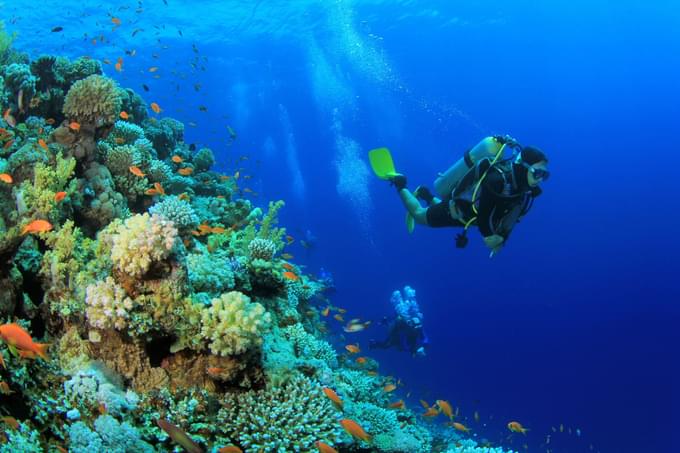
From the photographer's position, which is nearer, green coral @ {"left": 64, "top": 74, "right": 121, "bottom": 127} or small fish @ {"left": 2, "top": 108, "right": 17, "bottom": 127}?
green coral @ {"left": 64, "top": 74, "right": 121, "bottom": 127}

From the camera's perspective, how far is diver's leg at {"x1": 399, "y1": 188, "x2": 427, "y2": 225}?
891 centimetres

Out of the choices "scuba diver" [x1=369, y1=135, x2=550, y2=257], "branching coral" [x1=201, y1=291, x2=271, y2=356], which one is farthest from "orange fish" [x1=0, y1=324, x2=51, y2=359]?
"scuba diver" [x1=369, y1=135, x2=550, y2=257]

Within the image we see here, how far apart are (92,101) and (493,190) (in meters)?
5.82

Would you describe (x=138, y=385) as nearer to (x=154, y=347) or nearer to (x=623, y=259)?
(x=154, y=347)

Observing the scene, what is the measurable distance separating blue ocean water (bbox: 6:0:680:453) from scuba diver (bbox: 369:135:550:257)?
2420 cm

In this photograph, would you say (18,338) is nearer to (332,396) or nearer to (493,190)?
(332,396)

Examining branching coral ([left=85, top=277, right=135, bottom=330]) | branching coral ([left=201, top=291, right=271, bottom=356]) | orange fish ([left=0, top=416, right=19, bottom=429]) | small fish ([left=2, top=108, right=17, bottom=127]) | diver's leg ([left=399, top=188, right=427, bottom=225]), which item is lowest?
orange fish ([left=0, top=416, right=19, bottom=429])

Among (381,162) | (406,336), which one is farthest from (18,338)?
(406,336)

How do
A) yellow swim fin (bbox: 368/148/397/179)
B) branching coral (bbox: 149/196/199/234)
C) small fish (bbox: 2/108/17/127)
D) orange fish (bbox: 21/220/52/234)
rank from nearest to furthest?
1. orange fish (bbox: 21/220/52/234)
2. branching coral (bbox: 149/196/199/234)
3. small fish (bbox: 2/108/17/127)
4. yellow swim fin (bbox: 368/148/397/179)

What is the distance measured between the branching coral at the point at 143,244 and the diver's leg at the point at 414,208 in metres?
6.34

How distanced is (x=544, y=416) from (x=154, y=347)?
5666 cm

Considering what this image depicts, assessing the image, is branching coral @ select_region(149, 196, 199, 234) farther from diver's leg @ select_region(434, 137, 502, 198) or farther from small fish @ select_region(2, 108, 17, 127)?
diver's leg @ select_region(434, 137, 502, 198)

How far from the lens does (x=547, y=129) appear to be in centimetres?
9112

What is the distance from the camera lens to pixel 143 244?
327 cm
